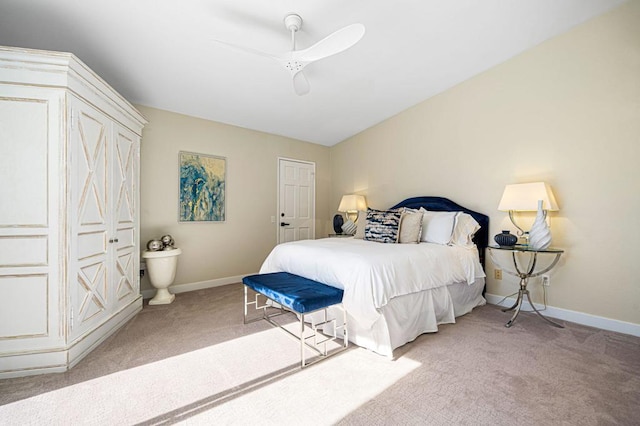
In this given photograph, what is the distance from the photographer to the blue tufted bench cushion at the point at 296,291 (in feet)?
7.31

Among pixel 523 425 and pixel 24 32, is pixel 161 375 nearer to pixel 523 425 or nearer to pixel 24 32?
pixel 523 425

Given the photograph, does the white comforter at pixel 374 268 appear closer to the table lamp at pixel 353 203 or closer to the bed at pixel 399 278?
the bed at pixel 399 278

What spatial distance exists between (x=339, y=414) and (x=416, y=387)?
1.91 ft

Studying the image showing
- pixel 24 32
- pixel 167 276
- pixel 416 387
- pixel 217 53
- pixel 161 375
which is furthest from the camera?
pixel 167 276

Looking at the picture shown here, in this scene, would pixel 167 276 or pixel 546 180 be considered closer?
pixel 546 180

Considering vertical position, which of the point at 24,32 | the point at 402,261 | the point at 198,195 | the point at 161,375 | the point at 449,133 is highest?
the point at 24,32

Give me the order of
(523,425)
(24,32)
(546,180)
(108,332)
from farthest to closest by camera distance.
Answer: (546,180)
(108,332)
(24,32)
(523,425)

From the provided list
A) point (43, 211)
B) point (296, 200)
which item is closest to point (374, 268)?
point (43, 211)

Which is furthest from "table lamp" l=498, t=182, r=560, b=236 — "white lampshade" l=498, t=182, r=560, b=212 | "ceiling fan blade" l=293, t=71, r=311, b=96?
"ceiling fan blade" l=293, t=71, r=311, b=96

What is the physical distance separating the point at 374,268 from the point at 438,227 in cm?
158

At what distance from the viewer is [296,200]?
18.3ft

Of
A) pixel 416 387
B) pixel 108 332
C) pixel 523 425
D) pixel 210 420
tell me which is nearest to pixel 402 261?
pixel 416 387

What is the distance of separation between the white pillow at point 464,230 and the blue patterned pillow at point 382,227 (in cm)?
69

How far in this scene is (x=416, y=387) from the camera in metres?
1.93
